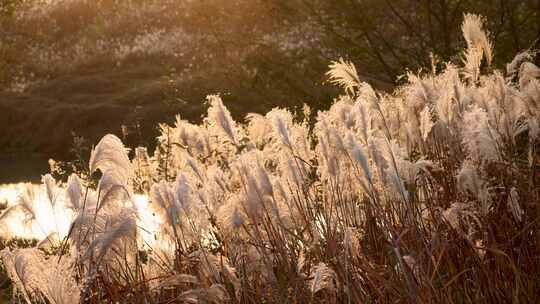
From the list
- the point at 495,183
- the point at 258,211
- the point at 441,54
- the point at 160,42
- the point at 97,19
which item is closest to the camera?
the point at 258,211

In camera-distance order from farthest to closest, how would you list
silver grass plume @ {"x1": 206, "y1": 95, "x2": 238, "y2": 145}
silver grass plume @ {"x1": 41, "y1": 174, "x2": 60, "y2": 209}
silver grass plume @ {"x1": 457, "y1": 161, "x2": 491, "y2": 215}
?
silver grass plume @ {"x1": 206, "y1": 95, "x2": 238, "y2": 145}, silver grass plume @ {"x1": 41, "y1": 174, "x2": 60, "y2": 209}, silver grass plume @ {"x1": 457, "y1": 161, "x2": 491, "y2": 215}

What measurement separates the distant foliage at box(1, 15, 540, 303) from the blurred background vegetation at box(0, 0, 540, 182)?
3.72 feet

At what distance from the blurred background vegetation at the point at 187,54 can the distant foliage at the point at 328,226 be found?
3.72 feet

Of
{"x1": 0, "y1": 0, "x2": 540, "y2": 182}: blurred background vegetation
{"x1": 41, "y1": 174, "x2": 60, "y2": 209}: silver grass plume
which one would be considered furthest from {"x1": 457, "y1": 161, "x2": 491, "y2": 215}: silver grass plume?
{"x1": 0, "y1": 0, "x2": 540, "y2": 182}: blurred background vegetation

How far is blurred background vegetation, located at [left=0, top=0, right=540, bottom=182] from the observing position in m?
8.86

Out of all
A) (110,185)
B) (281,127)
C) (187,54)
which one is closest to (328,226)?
(281,127)

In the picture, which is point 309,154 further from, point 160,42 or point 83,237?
point 160,42

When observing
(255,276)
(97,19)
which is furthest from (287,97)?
(97,19)

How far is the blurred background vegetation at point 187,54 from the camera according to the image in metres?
8.86

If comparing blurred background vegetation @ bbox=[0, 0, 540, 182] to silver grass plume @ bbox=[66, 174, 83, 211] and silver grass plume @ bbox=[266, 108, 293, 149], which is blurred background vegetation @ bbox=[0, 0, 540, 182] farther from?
silver grass plume @ bbox=[66, 174, 83, 211]

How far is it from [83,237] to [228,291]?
0.55 metres

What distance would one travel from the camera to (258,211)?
2887 mm

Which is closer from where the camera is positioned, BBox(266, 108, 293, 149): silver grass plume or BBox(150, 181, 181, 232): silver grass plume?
BBox(150, 181, 181, 232): silver grass plume

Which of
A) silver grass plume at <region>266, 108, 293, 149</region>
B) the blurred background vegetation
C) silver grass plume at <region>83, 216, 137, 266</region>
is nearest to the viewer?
silver grass plume at <region>83, 216, 137, 266</region>
